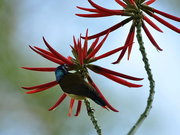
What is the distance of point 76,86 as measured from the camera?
2.14 meters

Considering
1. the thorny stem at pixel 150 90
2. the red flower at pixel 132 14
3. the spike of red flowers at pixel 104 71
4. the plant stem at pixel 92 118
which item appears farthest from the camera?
the red flower at pixel 132 14

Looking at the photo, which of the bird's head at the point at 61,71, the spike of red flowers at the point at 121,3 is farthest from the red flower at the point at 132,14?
the bird's head at the point at 61,71

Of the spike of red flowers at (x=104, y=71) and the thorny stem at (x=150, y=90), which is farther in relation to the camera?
the spike of red flowers at (x=104, y=71)

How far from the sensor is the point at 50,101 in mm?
6664

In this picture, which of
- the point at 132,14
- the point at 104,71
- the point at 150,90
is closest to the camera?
the point at 150,90

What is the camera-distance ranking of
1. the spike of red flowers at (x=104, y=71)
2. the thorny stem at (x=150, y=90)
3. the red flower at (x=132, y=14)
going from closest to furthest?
1. the thorny stem at (x=150, y=90)
2. the spike of red flowers at (x=104, y=71)
3. the red flower at (x=132, y=14)

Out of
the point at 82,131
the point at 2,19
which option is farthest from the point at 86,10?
the point at 2,19

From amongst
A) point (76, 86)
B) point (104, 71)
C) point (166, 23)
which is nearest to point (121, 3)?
point (166, 23)

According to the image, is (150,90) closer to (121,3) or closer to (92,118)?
(92,118)

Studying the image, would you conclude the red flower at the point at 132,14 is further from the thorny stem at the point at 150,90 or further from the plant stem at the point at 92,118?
the plant stem at the point at 92,118

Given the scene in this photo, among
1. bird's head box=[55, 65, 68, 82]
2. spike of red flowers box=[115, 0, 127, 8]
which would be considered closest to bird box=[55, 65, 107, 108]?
bird's head box=[55, 65, 68, 82]

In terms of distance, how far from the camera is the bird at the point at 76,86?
2062 millimetres

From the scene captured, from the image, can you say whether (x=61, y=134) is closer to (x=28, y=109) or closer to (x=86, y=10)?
(x=28, y=109)

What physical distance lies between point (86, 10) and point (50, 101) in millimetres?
4371
